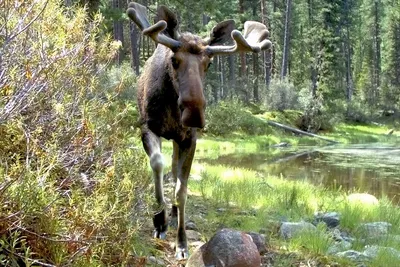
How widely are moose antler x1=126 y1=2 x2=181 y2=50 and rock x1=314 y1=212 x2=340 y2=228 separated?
12.5 ft

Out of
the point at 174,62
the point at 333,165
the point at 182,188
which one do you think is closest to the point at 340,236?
the point at 182,188

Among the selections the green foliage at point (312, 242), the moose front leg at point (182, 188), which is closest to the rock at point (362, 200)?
the green foliage at point (312, 242)

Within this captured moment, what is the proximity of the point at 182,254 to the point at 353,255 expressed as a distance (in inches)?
75.6

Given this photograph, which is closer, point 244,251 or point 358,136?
point 244,251

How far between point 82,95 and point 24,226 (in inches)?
71.1

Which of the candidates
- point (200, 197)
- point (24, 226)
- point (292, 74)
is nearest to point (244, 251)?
point (24, 226)

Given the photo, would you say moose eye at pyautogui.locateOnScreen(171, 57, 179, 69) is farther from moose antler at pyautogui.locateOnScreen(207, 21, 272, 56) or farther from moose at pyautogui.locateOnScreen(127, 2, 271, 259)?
moose antler at pyautogui.locateOnScreen(207, 21, 272, 56)

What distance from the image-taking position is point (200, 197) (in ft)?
25.5

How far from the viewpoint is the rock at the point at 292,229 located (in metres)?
5.81

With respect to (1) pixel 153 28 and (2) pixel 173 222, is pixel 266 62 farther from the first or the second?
(1) pixel 153 28

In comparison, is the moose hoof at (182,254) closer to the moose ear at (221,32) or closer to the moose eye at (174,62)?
the moose eye at (174,62)

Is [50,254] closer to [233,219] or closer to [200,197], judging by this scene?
[233,219]

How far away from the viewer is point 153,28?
4.36 meters

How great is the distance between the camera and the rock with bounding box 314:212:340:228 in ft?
24.1
